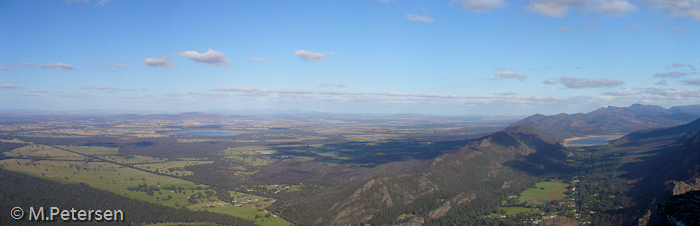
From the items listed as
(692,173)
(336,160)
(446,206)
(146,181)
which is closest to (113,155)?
(146,181)

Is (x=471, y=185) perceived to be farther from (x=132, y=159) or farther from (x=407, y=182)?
(x=132, y=159)

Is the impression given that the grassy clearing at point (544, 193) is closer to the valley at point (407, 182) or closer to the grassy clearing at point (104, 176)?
the valley at point (407, 182)

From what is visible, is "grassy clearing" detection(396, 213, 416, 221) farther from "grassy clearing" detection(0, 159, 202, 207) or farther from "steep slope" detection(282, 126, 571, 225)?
"grassy clearing" detection(0, 159, 202, 207)

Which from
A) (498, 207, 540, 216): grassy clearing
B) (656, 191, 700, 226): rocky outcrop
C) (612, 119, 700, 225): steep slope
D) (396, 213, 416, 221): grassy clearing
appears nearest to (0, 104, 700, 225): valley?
(396, 213, 416, 221): grassy clearing

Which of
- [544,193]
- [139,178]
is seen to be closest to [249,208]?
[139,178]

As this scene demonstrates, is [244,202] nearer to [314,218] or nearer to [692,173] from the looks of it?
[314,218]

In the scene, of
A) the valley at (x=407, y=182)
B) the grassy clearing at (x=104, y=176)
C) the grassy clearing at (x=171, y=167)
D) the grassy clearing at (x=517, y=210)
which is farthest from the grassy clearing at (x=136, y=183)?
the grassy clearing at (x=517, y=210)
